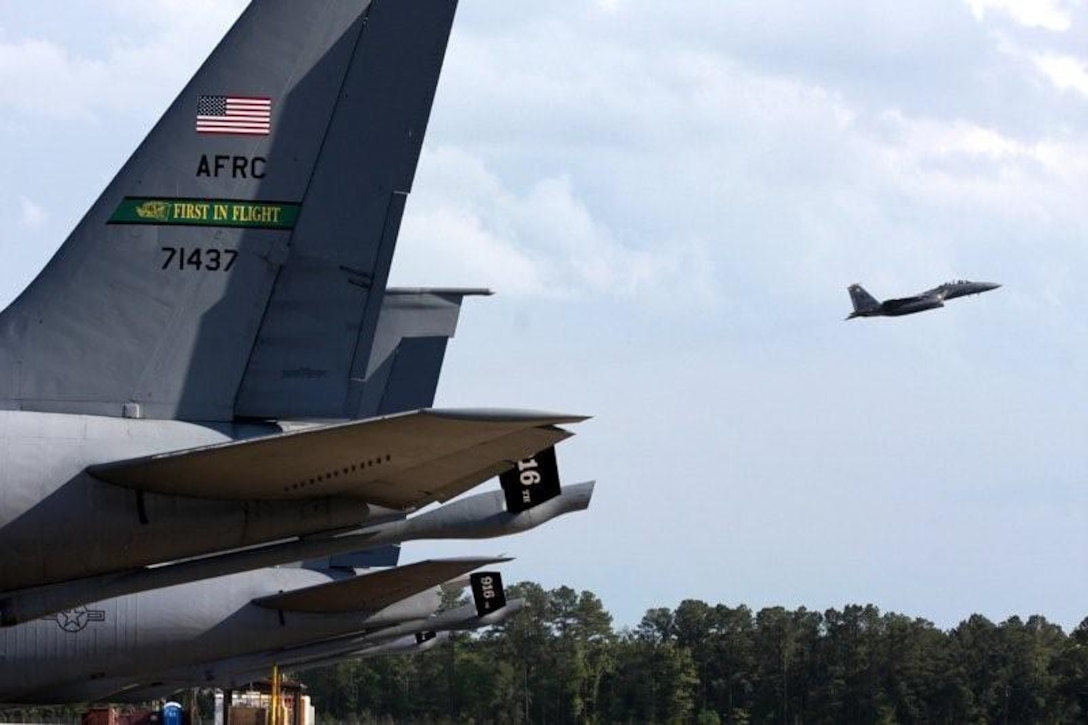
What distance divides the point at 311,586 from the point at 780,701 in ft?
153

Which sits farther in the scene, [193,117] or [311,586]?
[311,586]

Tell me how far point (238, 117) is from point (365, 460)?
3443mm

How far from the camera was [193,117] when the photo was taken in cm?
1355

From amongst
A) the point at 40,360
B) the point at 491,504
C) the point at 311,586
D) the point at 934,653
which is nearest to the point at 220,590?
the point at 311,586

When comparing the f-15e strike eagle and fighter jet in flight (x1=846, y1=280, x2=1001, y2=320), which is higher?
fighter jet in flight (x1=846, y1=280, x2=1001, y2=320)

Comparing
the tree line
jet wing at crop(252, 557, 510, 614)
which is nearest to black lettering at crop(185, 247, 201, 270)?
jet wing at crop(252, 557, 510, 614)

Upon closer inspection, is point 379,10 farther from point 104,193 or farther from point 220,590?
point 220,590

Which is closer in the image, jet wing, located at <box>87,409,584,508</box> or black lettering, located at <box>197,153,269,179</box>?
jet wing, located at <box>87,409,584,508</box>

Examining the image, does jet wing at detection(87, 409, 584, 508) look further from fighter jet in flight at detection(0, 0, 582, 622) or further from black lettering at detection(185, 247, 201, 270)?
black lettering at detection(185, 247, 201, 270)

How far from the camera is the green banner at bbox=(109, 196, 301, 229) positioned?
13.4m

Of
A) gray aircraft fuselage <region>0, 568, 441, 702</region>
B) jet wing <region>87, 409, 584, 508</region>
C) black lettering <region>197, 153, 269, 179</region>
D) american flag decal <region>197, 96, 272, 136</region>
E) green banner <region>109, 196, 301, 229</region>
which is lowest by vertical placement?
jet wing <region>87, 409, 584, 508</region>

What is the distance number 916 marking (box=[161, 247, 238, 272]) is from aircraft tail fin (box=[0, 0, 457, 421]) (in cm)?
1

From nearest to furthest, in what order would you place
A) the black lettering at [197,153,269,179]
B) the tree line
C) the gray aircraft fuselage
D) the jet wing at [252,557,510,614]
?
the black lettering at [197,153,269,179] → the gray aircraft fuselage → the jet wing at [252,557,510,614] → the tree line

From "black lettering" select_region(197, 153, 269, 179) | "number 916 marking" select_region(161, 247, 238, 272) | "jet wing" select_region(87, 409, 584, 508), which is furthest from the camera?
"black lettering" select_region(197, 153, 269, 179)
